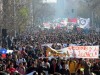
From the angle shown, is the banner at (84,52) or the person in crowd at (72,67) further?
the banner at (84,52)

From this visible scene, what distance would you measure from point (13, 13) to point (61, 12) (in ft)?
491

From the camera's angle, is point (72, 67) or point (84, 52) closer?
point (72, 67)

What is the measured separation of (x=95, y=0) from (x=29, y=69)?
6215 centimetres

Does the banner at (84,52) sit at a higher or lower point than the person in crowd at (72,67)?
higher

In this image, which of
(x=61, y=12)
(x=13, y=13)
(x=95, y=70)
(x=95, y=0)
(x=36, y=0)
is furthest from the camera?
(x=61, y=12)

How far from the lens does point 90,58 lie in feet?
65.5

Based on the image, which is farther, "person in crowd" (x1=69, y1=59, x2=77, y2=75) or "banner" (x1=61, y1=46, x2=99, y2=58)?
"banner" (x1=61, y1=46, x2=99, y2=58)

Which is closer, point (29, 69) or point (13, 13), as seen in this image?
point (29, 69)

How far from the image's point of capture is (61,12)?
19425 centimetres

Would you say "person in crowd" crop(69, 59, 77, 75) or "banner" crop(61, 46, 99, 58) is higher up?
"banner" crop(61, 46, 99, 58)

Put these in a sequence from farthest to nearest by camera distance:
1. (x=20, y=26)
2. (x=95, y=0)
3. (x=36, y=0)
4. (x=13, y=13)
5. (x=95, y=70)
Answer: (x=36, y=0) → (x=95, y=0) → (x=20, y=26) → (x=13, y=13) → (x=95, y=70)

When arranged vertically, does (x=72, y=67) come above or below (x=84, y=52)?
below

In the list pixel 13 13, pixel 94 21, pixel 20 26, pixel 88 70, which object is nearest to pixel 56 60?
pixel 88 70

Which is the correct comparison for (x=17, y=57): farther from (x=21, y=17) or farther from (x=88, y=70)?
(x=21, y=17)
